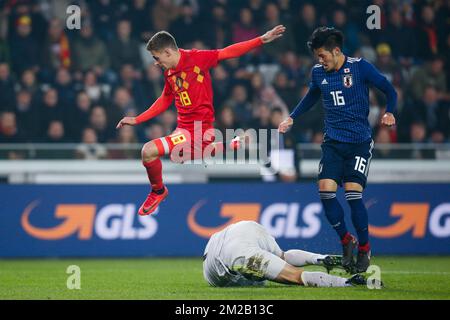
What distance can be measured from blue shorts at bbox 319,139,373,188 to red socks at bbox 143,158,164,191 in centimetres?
172

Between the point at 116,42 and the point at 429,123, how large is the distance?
17.7 ft

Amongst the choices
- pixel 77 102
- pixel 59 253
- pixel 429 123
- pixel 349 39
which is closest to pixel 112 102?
pixel 77 102

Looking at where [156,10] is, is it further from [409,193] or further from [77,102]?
[409,193]

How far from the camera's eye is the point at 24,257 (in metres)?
13.7

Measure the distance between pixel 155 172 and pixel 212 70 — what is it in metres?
5.89

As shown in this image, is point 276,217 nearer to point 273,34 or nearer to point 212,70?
point 212,70

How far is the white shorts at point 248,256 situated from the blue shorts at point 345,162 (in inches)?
42.3

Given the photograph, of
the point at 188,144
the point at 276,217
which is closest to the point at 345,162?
the point at 188,144

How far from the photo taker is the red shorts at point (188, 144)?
993 centimetres

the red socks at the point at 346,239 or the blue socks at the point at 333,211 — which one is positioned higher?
the blue socks at the point at 333,211

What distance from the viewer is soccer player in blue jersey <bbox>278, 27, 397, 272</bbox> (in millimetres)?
9578

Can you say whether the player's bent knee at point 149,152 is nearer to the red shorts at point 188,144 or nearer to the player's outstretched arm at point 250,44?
the red shorts at point 188,144

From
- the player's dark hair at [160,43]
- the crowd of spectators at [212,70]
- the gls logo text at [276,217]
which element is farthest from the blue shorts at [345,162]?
the crowd of spectators at [212,70]

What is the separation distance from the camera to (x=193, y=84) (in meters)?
10.0
